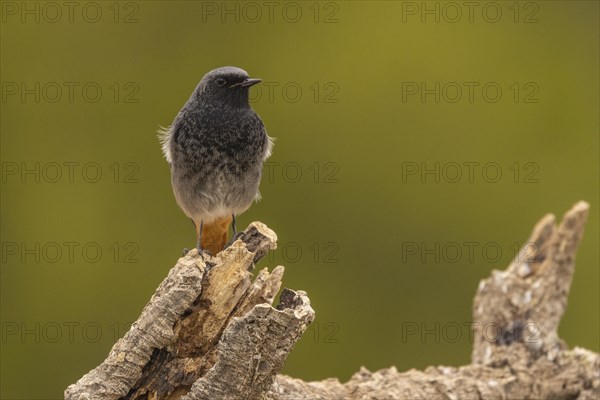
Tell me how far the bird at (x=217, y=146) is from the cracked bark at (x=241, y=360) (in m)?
0.80

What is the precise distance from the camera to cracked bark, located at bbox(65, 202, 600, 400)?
5.44 metres

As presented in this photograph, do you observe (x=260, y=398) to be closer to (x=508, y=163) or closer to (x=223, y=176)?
(x=223, y=176)

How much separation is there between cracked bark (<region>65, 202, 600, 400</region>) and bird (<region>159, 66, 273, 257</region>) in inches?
31.6

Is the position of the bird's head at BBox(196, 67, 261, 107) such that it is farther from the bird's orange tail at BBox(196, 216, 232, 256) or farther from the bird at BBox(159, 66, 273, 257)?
the bird's orange tail at BBox(196, 216, 232, 256)

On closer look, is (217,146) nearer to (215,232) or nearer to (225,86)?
(225,86)

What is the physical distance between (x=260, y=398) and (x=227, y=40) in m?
Answer: 6.60

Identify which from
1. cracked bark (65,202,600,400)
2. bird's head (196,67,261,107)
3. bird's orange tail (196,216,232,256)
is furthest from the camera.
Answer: bird's orange tail (196,216,232,256)

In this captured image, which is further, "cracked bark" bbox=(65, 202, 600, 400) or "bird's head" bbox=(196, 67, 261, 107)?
"bird's head" bbox=(196, 67, 261, 107)

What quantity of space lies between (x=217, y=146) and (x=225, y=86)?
1.24 feet

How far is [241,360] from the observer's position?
5438mm

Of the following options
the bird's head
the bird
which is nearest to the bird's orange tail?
the bird

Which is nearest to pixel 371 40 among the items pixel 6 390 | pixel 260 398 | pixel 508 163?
pixel 508 163

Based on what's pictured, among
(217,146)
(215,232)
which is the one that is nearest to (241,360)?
(217,146)

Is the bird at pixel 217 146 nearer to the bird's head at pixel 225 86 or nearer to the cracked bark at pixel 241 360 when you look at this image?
the bird's head at pixel 225 86
